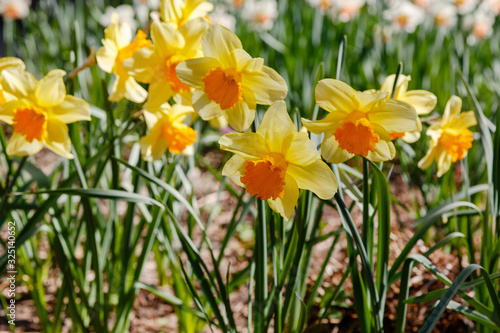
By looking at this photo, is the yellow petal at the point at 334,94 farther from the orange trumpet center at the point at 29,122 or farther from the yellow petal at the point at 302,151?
the orange trumpet center at the point at 29,122

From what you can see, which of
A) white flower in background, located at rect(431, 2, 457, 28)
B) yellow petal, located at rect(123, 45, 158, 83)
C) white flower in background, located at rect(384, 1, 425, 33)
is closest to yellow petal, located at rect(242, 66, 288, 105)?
yellow petal, located at rect(123, 45, 158, 83)

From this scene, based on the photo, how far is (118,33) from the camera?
1065 millimetres

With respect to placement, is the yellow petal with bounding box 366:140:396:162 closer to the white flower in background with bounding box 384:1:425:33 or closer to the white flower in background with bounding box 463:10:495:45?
the white flower in background with bounding box 384:1:425:33

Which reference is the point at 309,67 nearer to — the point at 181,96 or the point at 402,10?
the point at 402,10

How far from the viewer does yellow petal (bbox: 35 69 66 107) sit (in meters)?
A: 1.02

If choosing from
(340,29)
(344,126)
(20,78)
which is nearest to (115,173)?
(20,78)

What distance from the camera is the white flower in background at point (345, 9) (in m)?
3.54

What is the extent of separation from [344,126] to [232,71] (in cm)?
23

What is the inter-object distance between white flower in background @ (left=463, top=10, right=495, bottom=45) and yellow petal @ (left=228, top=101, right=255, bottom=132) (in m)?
3.32

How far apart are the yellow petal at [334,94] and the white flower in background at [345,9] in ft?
9.31

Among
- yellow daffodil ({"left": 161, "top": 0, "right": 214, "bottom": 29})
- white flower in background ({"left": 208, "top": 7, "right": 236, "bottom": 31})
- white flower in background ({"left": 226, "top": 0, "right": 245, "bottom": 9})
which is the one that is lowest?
yellow daffodil ({"left": 161, "top": 0, "right": 214, "bottom": 29})

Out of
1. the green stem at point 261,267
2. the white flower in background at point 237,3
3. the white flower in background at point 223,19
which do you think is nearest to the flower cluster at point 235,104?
the green stem at point 261,267

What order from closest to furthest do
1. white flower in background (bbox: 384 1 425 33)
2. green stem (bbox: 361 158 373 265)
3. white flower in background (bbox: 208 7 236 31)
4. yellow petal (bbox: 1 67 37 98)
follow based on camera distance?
green stem (bbox: 361 158 373 265) → yellow petal (bbox: 1 67 37 98) → white flower in background (bbox: 208 7 236 31) → white flower in background (bbox: 384 1 425 33)

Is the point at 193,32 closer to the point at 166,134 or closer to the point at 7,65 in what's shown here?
the point at 166,134
